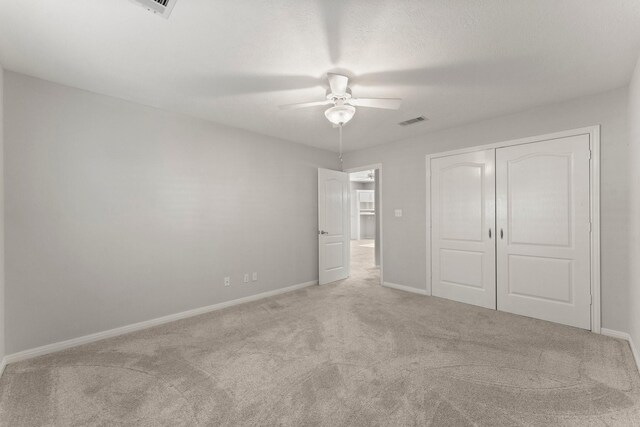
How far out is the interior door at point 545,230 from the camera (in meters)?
3.02

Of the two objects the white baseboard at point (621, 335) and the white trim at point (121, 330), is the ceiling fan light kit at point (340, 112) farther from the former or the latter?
the white baseboard at point (621, 335)

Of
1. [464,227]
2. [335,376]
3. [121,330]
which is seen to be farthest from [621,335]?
[121,330]

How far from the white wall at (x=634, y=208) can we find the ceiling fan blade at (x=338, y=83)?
7.43 ft

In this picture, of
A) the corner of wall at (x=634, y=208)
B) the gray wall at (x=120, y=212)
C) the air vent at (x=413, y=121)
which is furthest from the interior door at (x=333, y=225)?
the corner of wall at (x=634, y=208)

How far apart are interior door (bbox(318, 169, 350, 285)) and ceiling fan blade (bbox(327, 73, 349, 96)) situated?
2.46 meters

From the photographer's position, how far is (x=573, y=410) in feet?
5.79

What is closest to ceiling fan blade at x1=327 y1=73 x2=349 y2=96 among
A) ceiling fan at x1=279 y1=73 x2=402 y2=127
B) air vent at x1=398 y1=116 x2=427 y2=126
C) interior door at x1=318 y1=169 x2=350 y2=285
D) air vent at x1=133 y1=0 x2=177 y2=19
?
ceiling fan at x1=279 y1=73 x2=402 y2=127

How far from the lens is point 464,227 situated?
12.9 feet

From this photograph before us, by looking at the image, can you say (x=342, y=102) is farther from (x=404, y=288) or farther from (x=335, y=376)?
(x=404, y=288)

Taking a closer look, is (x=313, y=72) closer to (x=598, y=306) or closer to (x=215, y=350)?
(x=215, y=350)

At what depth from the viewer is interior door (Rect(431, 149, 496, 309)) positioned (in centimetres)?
369

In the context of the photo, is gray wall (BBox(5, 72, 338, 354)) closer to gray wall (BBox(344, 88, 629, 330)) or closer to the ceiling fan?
the ceiling fan

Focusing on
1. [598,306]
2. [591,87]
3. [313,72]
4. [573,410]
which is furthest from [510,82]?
[573,410]

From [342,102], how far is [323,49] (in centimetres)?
56
